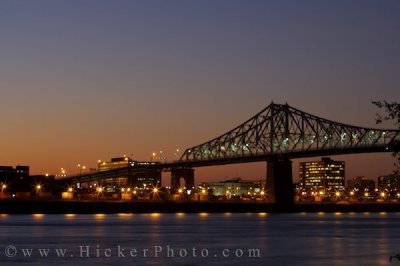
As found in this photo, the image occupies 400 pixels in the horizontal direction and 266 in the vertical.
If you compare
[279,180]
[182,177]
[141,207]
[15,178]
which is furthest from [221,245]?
[15,178]

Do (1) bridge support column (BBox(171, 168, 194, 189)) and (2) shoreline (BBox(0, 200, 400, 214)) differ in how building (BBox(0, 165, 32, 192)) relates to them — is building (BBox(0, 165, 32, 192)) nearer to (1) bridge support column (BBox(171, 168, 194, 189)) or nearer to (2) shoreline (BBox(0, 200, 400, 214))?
(1) bridge support column (BBox(171, 168, 194, 189))

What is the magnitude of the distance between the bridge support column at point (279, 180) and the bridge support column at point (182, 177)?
99.1 ft

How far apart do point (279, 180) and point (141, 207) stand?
69.0 ft

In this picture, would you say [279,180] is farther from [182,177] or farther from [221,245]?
[221,245]

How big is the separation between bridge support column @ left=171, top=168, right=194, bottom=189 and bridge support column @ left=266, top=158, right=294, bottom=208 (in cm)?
3019

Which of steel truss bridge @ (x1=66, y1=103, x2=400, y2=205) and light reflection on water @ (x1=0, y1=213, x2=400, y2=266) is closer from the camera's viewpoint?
light reflection on water @ (x1=0, y1=213, x2=400, y2=266)

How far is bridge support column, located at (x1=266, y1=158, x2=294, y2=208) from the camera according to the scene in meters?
121

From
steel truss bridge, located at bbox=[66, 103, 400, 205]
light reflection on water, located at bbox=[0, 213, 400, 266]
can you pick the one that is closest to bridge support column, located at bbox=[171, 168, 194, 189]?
steel truss bridge, located at bbox=[66, 103, 400, 205]

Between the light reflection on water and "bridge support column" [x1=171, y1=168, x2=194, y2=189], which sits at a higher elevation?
"bridge support column" [x1=171, y1=168, x2=194, y2=189]

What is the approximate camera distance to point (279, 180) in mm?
121688

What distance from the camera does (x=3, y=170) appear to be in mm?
189125

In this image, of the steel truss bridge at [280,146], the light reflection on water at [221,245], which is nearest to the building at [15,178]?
the steel truss bridge at [280,146]

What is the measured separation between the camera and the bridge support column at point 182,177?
507 feet

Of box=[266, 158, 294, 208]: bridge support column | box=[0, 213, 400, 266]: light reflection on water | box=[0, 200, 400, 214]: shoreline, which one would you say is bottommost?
box=[0, 213, 400, 266]: light reflection on water
